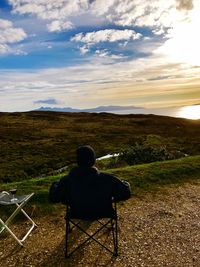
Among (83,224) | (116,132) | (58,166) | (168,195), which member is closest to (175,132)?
(116,132)

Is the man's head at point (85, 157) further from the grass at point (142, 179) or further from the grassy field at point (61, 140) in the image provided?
the grassy field at point (61, 140)

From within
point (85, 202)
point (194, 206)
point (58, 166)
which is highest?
point (85, 202)

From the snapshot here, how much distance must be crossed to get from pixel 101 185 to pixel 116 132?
50379mm

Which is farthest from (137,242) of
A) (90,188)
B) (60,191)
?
(60,191)

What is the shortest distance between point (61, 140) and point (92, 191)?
43779mm

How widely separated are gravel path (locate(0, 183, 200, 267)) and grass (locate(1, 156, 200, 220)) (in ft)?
4.31

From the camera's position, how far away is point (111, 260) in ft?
28.0

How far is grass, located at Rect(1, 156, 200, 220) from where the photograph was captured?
13000 mm

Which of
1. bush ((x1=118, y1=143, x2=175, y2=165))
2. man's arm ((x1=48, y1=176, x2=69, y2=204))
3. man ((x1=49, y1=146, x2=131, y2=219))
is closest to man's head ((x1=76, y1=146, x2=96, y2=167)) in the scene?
man ((x1=49, y1=146, x2=131, y2=219))

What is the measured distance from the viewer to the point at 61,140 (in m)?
51.7

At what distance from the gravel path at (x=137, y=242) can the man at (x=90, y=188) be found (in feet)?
3.88

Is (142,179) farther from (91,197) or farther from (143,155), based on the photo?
(143,155)

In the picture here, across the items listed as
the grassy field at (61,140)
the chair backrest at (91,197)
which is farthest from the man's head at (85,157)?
the grassy field at (61,140)

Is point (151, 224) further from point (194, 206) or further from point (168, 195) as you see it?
point (168, 195)
